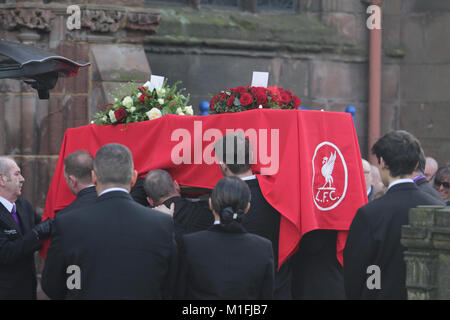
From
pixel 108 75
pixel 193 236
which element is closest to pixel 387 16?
pixel 108 75

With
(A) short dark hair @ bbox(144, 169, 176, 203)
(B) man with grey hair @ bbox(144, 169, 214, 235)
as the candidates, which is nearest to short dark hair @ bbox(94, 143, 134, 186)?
(B) man with grey hair @ bbox(144, 169, 214, 235)

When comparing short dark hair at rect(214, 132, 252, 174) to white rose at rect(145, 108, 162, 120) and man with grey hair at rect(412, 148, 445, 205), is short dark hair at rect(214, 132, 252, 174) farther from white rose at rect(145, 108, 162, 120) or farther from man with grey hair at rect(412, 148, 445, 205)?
man with grey hair at rect(412, 148, 445, 205)

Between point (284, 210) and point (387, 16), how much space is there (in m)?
6.48

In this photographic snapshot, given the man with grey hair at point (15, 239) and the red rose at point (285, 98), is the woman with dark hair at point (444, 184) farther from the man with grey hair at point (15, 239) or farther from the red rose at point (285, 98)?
the man with grey hair at point (15, 239)

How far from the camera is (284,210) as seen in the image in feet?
17.2

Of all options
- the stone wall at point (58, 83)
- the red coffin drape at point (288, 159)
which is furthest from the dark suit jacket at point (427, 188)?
the stone wall at point (58, 83)

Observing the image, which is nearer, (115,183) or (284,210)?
(115,183)

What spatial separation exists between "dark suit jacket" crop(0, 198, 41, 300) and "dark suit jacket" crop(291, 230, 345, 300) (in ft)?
5.63

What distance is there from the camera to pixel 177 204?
5488mm

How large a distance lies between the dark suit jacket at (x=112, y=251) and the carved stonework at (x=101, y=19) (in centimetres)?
453

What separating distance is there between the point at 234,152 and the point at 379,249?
1129 mm

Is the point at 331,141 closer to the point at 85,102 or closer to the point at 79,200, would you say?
the point at 79,200

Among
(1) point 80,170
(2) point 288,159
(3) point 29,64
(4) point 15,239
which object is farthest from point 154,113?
(4) point 15,239

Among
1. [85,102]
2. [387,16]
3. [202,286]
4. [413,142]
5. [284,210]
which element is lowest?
[202,286]
